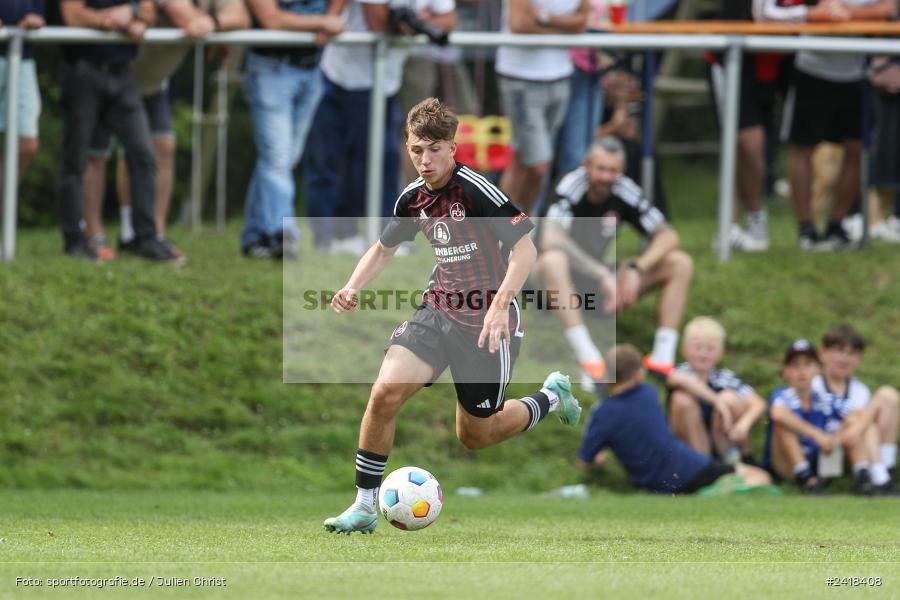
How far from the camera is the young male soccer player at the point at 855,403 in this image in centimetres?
1137

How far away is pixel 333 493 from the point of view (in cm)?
1092

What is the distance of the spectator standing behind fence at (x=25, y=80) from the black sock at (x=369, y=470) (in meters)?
5.90

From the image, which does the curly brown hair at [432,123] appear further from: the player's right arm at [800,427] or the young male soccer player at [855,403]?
the young male soccer player at [855,403]

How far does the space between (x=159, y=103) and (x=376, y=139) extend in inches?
74.0

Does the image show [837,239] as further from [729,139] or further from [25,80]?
[25,80]

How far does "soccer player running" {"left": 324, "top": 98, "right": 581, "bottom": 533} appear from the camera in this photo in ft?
24.8

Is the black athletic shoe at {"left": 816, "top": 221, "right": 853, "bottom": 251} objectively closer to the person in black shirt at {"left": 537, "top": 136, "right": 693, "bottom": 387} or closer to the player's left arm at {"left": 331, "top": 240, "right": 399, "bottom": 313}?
the person in black shirt at {"left": 537, "top": 136, "right": 693, "bottom": 387}

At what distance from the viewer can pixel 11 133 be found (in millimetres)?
12156

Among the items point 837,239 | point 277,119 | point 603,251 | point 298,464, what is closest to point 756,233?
point 837,239

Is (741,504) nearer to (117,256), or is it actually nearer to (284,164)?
(284,164)

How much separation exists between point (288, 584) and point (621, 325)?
811cm

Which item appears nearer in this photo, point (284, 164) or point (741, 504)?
point (741, 504)

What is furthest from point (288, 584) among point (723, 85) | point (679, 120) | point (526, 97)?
point (679, 120)

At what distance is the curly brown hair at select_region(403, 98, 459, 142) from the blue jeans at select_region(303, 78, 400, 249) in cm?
557
